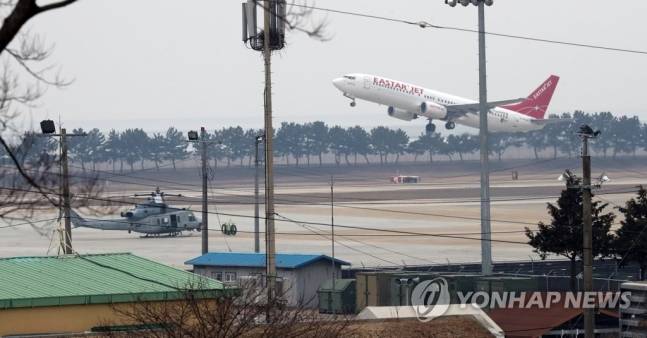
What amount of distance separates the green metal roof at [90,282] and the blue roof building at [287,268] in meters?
20.5

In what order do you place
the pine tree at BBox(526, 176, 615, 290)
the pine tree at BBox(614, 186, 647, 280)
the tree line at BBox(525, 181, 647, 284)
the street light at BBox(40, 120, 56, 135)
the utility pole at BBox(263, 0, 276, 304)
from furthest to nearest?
1. the pine tree at BBox(614, 186, 647, 280)
2. the tree line at BBox(525, 181, 647, 284)
3. the pine tree at BBox(526, 176, 615, 290)
4. the street light at BBox(40, 120, 56, 135)
5. the utility pole at BBox(263, 0, 276, 304)

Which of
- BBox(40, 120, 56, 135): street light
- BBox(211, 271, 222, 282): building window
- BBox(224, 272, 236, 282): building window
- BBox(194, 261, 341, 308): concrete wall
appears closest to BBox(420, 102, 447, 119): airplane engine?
BBox(194, 261, 341, 308): concrete wall

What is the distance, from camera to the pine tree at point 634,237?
165 ft

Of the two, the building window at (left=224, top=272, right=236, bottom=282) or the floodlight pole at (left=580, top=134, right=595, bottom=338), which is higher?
the floodlight pole at (left=580, top=134, right=595, bottom=338)

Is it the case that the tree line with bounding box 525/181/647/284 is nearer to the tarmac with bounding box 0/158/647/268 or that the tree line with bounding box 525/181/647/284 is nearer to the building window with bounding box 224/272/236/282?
the building window with bounding box 224/272/236/282

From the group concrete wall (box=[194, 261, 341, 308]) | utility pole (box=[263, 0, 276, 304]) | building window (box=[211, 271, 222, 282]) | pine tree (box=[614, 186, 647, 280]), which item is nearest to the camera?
utility pole (box=[263, 0, 276, 304])

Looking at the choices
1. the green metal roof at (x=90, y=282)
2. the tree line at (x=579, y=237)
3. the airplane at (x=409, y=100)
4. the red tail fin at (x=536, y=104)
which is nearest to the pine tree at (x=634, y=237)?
the tree line at (x=579, y=237)

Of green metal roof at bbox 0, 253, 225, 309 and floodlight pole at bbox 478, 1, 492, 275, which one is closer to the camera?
green metal roof at bbox 0, 253, 225, 309

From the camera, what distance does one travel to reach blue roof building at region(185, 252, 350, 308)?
53.8 m

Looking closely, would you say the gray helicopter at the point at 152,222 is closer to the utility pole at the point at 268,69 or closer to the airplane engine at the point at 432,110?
the airplane engine at the point at 432,110

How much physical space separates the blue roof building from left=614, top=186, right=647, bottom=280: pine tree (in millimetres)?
12386

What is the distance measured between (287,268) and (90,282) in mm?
24910

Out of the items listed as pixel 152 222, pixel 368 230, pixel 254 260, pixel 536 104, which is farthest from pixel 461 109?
pixel 254 260

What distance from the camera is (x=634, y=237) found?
51.1 metres
